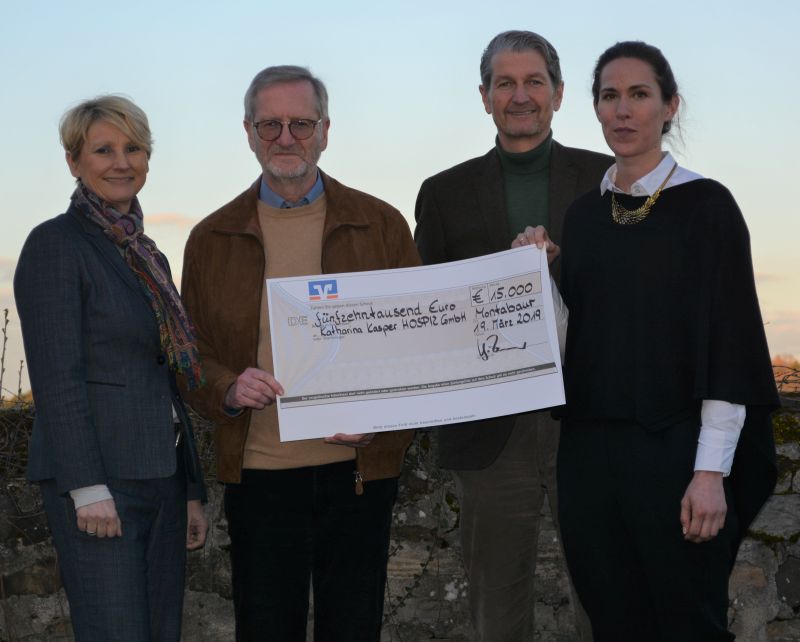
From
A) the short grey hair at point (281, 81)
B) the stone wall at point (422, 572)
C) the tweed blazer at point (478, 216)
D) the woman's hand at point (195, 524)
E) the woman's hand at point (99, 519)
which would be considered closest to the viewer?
the woman's hand at point (99, 519)

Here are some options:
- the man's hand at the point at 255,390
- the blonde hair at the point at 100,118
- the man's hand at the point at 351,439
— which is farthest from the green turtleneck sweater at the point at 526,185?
the blonde hair at the point at 100,118

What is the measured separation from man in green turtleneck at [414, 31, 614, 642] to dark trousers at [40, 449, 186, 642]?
3.76 feet

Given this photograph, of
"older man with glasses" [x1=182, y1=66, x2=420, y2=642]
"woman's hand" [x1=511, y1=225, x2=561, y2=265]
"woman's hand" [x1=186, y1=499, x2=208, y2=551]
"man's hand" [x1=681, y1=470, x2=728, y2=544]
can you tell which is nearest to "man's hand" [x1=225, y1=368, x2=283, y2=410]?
"older man with glasses" [x1=182, y1=66, x2=420, y2=642]

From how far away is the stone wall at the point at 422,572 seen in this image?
510 cm

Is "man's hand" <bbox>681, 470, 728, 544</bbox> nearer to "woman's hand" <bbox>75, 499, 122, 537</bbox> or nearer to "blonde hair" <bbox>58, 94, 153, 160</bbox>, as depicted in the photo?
"woman's hand" <bbox>75, 499, 122, 537</bbox>

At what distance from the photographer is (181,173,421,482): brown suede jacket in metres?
3.75

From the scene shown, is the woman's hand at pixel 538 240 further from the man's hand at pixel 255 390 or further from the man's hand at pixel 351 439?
the man's hand at pixel 255 390

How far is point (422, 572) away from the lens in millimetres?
5102

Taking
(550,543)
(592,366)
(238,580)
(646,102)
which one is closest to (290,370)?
(238,580)

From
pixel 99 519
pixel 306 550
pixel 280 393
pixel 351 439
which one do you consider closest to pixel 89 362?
pixel 99 519

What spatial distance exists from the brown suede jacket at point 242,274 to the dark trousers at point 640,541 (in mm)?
785

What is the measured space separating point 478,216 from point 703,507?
161cm

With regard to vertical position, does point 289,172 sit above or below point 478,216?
above

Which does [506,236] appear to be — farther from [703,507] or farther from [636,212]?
[703,507]
